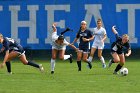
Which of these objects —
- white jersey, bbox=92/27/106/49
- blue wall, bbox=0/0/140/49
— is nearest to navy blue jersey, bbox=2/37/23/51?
white jersey, bbox=92/27/106/49

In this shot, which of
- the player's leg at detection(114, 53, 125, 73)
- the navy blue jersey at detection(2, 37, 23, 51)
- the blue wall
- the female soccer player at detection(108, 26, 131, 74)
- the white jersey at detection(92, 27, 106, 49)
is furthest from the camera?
the blue wall

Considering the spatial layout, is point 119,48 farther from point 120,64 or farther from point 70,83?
point 70,83

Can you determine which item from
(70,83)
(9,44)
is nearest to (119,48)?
(9,44)

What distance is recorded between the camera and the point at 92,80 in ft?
58.6

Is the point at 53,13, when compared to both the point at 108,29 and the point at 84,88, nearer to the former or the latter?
the point at 108,29

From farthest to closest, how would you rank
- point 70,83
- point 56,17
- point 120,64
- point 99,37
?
1. point 56,17
2. point 99,37
3. point 120,64
4. point 70,83

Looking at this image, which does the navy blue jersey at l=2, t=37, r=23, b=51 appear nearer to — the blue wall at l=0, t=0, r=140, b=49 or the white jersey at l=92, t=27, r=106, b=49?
the white jersey at l=92, t=27, r=106, b=49

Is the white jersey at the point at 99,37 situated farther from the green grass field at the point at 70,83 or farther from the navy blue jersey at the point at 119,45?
the green grass field at the point at 70,83

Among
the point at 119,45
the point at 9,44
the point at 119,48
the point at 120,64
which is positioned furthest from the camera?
the point at 119,48

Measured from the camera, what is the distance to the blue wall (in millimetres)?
30719

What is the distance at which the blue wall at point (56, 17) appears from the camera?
30.7 m

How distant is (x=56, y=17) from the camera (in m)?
30.9

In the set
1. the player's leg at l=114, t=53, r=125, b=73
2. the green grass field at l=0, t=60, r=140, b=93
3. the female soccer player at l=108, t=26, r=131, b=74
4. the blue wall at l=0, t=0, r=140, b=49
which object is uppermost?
the blue wall at l=0, t=0, r=140, b=49

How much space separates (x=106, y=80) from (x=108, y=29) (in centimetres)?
1294
